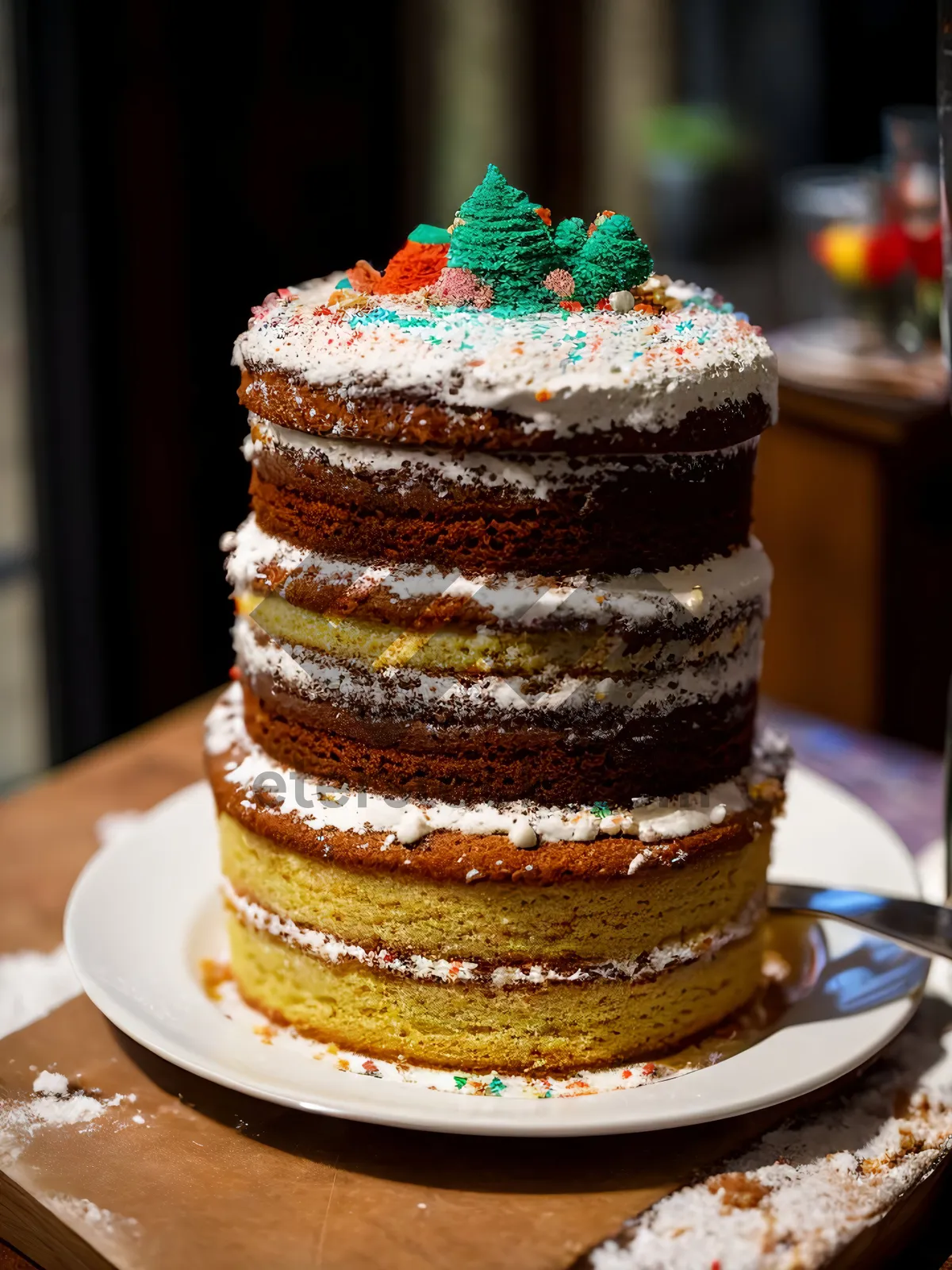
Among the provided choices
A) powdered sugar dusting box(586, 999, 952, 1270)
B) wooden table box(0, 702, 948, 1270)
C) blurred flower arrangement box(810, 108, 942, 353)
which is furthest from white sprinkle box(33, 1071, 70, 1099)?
blurred flower arrangement box(810, 108, 942, 353)

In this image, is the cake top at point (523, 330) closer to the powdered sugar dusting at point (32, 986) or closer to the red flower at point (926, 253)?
the powdered sugar dusting at point (32, 986)

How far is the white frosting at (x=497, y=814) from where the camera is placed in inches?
54.9

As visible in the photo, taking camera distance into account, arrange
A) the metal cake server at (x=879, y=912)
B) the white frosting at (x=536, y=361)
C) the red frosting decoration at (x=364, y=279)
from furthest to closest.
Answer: the metal cake server at (x=879, y=912) < the red frosting decoration at (x=364, y=279) < the white frosting at (x=536, y=361)

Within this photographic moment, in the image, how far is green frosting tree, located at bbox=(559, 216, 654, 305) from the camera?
1.43 m

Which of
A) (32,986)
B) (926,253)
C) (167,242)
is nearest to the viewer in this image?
(32,986)

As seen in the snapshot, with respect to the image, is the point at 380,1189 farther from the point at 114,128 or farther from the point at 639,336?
the point at 114,128

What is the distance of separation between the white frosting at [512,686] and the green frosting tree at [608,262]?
38cm

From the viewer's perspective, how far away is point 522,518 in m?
1.32

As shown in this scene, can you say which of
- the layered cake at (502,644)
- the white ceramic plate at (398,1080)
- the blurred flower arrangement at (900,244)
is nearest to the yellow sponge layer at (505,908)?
the layered cake at (502,644)

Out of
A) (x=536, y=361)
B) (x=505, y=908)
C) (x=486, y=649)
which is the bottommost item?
(x=505, y=908)

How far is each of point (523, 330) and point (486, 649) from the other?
308 millimetres

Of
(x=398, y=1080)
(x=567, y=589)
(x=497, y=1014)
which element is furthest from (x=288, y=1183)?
(x=567, y=589)

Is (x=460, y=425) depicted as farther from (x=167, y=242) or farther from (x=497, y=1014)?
(x=167, y=242)

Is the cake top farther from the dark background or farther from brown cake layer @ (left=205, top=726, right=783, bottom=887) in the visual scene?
the dark background
